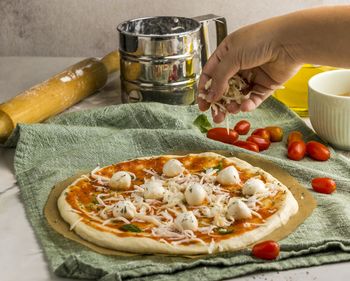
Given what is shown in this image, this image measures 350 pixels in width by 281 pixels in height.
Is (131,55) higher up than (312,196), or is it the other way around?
(131,55)

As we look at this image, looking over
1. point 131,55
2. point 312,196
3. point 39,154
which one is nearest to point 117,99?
point 131,55

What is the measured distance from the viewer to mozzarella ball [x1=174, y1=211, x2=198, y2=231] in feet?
6.56

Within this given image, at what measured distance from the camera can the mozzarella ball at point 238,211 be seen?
207 centimetres

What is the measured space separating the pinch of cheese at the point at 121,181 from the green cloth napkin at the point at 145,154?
0.19m

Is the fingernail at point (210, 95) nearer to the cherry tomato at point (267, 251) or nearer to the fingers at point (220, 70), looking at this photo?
the fingers at point (220, 70)

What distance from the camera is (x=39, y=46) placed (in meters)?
3.53

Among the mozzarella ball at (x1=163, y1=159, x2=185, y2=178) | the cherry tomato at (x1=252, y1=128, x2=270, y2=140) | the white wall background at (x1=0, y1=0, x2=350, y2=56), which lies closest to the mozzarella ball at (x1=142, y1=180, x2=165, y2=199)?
the mozzarella ball at (x1=163, y1=159, x2=185, y2=178)

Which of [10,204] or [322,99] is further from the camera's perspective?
[322,99]

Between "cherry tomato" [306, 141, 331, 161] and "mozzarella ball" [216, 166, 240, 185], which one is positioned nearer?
"mozzarella ball" [216, 166, 240, 185]

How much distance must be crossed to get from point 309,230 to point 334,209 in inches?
5.0

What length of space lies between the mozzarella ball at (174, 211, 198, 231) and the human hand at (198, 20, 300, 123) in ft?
1.48

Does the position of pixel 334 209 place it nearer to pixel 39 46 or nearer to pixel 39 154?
pixel 39 154

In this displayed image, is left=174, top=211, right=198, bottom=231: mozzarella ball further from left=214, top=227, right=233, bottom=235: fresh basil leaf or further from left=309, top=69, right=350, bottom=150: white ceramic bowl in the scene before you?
left=309, top=69, right=350, bottom=150: white ceramic bowl

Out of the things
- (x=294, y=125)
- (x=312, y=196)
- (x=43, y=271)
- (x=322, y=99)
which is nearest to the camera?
(x=43, y=271)
